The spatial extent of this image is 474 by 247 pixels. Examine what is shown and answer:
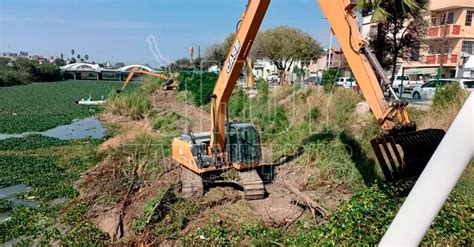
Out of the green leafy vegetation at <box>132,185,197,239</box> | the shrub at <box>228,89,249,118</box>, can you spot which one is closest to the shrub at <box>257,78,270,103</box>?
the shrub at <box>228,89,249,118</box>

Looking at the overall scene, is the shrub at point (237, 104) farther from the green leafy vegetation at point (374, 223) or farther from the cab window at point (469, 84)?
the green leafy vegetation at point (374, 223)

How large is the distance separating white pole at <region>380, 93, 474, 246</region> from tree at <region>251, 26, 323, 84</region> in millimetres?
35735

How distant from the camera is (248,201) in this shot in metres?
8.39

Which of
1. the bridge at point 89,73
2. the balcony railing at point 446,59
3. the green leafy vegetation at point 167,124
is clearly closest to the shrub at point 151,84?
the green leafy vegetation at point 167,124

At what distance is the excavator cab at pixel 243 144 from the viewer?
348 inches

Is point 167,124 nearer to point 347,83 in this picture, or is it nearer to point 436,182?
point 347,83

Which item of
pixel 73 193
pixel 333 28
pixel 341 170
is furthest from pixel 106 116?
pixel 333 28

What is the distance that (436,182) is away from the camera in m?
1.07

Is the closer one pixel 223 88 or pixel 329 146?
pixel 223 88

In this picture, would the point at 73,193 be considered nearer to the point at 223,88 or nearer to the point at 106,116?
the point at 223,88

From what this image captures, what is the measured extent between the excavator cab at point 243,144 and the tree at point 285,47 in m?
28.2

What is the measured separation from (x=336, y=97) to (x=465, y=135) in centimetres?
1391

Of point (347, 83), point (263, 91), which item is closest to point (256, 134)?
point (263, 91)

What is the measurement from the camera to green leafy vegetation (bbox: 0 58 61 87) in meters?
60.4
